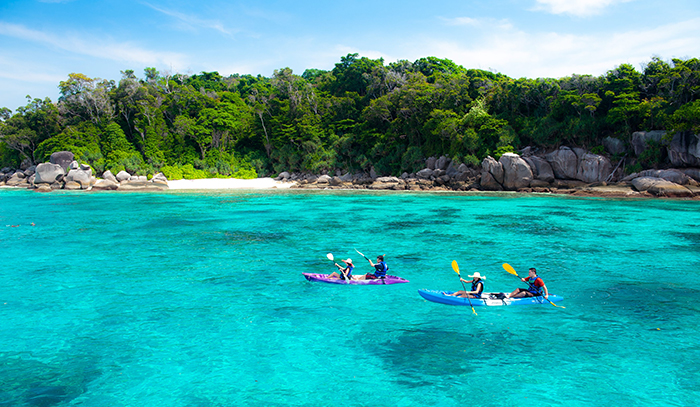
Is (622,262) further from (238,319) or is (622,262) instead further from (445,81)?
(445,81)

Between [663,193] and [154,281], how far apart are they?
45.4m

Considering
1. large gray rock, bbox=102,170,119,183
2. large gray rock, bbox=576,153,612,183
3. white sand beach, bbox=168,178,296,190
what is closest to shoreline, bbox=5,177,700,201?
white sand beach, bbox=168,178,296,190

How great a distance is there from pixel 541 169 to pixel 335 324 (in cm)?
4417

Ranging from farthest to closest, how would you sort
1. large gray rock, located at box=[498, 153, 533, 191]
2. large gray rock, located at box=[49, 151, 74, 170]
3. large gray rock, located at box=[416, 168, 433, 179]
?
large gray rock, located at box=[49, 151, 74, 170]
large gray rock, located at box=[416, 168, 433, 179]
large gray rock, located at box=[498, 153, 533, 191]

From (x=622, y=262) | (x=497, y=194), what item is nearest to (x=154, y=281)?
(x=622, y=262)

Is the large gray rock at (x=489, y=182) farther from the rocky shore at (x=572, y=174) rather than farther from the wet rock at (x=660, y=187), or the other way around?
the wet rock at (x=660, y=187)

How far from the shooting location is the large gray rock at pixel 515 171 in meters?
47.1

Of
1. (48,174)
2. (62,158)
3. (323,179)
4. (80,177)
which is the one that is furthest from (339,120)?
(48,174)

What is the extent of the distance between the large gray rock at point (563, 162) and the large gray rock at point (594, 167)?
0.95 metres

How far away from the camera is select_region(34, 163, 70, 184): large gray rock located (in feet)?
197

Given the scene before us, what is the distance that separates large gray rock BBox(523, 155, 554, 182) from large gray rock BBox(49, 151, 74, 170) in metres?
68.1

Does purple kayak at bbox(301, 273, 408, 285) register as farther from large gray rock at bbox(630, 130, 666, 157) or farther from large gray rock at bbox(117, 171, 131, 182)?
large gray rock at bbox(117, 171, 131, 182)

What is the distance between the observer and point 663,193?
3884 cm

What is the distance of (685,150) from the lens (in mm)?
39375
